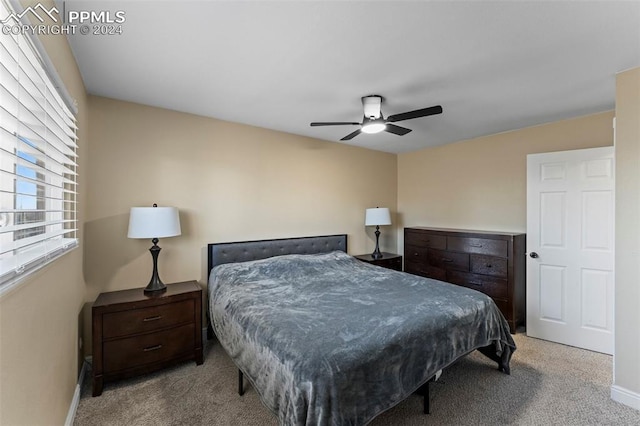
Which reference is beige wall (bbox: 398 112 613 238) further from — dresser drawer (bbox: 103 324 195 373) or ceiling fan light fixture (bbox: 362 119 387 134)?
dresser drawer (bbox: 103 324 195 373)

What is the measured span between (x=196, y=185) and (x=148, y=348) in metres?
1.64

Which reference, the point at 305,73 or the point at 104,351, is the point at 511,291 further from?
the point at 104,351

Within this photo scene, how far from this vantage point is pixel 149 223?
98.4 inches

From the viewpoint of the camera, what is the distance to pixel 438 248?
4090 mm

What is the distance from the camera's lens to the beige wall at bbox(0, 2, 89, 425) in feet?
3.25

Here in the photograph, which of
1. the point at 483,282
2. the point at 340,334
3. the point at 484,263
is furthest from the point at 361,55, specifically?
the point at 483,282

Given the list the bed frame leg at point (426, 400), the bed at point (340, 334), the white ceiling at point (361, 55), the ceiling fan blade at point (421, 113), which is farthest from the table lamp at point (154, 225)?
the bed frame leg at point (426, 400)

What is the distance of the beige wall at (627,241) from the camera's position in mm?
2086

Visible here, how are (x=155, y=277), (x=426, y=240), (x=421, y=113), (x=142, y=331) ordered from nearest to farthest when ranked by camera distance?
(x=421, y=113)
(x=142, y=331)
(x=155, y=277)
(x=426, y=240)

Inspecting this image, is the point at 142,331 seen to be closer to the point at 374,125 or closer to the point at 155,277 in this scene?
the point at 155,277

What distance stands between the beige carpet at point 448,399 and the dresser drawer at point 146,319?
0.45 m

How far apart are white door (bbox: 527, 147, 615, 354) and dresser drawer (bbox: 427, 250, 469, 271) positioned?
27.2 inches

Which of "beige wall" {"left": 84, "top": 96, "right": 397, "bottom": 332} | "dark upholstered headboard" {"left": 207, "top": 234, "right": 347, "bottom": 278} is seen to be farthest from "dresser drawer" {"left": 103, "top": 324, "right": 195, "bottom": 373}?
"dark upholstered headboard" {"left": 207, "top": 234, "right": 347, "bottom": 278}

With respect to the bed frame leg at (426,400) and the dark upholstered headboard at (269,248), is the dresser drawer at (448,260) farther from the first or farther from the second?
the bed frame leg at (426,400)
